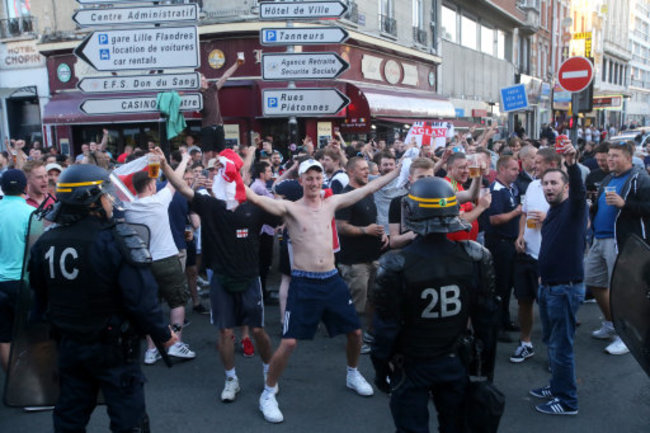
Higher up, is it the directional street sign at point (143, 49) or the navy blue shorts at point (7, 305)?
the directional street sign at point (143, 49)

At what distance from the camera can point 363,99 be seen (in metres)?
16.2

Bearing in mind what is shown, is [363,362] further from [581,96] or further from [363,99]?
[363,99]

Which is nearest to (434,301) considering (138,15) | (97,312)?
(97,312)

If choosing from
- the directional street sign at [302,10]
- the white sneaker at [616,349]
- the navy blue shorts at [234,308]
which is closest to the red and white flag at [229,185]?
the navy blue shorts at [234,308]

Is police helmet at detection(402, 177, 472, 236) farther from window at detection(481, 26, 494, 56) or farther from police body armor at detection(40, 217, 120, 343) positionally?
window at detection(481, 26, 494, 56)

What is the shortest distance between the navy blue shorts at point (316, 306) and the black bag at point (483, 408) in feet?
5.10

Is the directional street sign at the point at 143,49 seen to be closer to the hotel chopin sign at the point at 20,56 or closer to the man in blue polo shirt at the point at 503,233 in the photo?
the man in blue polo shirt at the point at 503,233

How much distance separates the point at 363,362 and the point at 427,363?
8.04 ft

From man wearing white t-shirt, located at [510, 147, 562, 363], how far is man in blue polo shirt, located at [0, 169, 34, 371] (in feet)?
14.4

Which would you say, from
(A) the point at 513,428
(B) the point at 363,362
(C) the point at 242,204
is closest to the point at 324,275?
(C) the point at 242,204

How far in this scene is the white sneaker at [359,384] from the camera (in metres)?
4.56

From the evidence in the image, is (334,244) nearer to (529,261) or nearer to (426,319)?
(529,261)

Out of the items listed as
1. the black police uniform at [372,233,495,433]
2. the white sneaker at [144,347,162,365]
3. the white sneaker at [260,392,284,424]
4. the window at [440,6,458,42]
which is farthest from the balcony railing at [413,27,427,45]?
the black police uniform at [372,233,495,433]

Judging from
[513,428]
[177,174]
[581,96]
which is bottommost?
[513,428]
